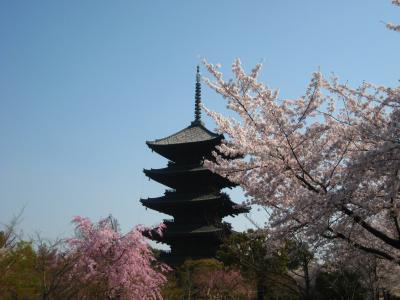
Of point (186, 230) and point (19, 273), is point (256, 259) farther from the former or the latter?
point (186, 230)

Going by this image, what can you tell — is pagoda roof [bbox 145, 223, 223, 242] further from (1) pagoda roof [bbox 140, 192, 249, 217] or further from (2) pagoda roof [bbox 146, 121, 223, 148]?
(2) pagoda roof [bbox 146, 121, 223, 148]

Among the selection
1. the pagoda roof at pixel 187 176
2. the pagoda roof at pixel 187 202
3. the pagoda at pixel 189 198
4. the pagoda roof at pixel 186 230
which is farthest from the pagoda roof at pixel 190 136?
the pagoda roof at pixel 186 230

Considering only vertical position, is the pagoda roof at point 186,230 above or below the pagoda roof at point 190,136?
below

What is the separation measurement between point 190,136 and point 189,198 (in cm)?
440

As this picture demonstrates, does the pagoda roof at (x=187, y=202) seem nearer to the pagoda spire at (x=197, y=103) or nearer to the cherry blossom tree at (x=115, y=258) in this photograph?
the pagoda spire at (x=197, y=103)

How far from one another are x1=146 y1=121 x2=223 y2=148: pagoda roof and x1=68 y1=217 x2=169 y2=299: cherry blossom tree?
14626 mm

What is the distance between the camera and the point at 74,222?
1173cm

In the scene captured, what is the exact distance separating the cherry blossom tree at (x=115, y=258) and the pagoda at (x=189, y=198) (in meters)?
12.3

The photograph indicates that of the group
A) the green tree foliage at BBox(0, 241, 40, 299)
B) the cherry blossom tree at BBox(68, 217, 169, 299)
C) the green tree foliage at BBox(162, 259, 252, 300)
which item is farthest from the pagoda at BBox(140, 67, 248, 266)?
the green tree foliage at BBox(0, 241, 40, 299)

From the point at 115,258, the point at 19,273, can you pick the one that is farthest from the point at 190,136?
the point at 19,273

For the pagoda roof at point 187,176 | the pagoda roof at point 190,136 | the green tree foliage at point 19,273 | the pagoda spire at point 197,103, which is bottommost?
the green tree foliage at point 19,273

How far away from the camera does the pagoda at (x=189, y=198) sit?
80.4ft

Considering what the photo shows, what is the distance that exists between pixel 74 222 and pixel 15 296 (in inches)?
163

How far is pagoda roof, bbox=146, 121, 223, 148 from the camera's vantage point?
2655 centimetres
